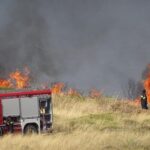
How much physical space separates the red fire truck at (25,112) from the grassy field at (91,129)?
1.01 m

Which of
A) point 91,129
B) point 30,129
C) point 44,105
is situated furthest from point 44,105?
point 91,129

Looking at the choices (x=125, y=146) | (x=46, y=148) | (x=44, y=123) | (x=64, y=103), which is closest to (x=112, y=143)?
(x=125, y=146)

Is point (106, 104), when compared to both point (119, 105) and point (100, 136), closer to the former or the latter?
point (119, 105)

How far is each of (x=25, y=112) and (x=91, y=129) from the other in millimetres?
3683

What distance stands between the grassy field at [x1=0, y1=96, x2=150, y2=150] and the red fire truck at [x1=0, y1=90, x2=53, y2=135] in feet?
3.30

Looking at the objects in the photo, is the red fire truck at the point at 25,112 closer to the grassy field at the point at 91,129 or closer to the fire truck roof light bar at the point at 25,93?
the fire truck roof light bar at the point at 25,93

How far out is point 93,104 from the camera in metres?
45.7

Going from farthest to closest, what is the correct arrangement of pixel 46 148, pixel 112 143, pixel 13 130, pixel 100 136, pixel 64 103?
pixel 64 103 < pixel 13 130 < pixel 100 136 < pixel 112 143 < pixel 46 148

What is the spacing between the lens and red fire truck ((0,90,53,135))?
95.0 feet

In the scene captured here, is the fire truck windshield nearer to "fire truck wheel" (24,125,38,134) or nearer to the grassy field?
"fire truck wheel" (24,125,38,134)

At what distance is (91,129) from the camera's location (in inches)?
1139

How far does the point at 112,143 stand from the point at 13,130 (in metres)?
7.82

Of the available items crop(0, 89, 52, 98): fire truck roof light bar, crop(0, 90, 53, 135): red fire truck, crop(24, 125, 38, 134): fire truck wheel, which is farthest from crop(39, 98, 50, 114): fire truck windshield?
crop(24, 125, 38, 134): fire truck wheel

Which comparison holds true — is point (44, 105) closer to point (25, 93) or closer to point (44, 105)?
point (44, 105)
